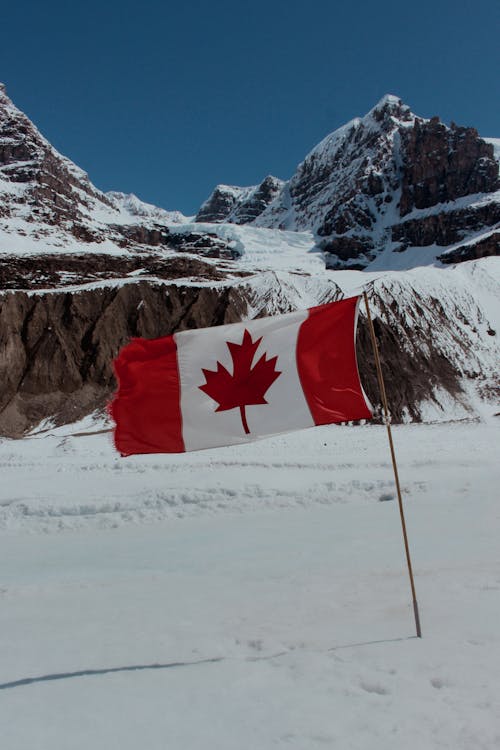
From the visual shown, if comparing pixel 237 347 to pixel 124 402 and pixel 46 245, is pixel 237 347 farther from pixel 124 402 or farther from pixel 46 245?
pixel 46 245

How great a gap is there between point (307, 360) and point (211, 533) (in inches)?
226

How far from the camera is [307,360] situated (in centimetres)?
620

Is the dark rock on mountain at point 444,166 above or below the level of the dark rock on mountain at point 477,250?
above

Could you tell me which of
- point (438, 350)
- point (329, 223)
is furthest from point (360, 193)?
point (438, 350)

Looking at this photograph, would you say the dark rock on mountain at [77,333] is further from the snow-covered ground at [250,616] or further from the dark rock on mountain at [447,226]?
the dark rock on mountain at [447,226]

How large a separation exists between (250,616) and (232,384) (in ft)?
8.64

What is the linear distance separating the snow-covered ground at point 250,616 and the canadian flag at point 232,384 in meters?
2.09

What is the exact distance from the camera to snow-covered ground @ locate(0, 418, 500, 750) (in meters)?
3.70

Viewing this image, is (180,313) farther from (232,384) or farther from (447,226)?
(447,226)

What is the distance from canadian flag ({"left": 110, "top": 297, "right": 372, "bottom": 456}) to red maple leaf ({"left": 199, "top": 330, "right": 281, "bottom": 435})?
1 centimetres

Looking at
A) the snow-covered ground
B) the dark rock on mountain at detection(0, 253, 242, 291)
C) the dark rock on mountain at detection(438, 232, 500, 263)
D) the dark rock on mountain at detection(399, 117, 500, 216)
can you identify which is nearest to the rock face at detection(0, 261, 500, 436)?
the dark rock on mountain at detection(0, 253, 242, 291)

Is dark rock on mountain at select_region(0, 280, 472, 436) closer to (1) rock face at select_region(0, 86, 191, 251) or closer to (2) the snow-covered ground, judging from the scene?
(2) the snow-covered ground

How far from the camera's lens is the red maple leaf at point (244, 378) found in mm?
6285

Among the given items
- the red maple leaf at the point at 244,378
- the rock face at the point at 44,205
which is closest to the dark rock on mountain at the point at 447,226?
the rock face at the point at 44,205
